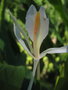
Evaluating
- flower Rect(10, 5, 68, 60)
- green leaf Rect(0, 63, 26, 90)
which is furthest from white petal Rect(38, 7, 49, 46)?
green leaf Rect(0, 63, 26, 90)

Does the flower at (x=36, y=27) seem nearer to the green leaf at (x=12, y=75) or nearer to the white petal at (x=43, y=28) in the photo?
the white petal at (x=43, y=28)

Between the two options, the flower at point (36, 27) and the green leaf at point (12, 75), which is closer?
the flower at point (36, 27)

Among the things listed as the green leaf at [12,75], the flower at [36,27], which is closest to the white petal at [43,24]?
the flower at [36,27]

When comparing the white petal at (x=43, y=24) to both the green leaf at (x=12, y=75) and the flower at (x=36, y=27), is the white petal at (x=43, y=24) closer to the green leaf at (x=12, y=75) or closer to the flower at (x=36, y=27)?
the flower at (x=36, y=27)

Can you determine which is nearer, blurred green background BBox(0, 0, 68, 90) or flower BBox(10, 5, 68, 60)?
flower BBox(10, 5, 68, 60)

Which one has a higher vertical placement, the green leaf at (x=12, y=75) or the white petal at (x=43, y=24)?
the white petal at (x=43, y=24)

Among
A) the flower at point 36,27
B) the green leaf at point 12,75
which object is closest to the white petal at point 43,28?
the flower at point 36,27

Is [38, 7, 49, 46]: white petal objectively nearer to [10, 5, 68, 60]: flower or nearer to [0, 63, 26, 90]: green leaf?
[10, 5, 68, 60]: flower

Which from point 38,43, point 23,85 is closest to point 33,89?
point 23,85

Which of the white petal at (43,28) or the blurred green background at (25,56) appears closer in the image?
the white petal at (43,28)
